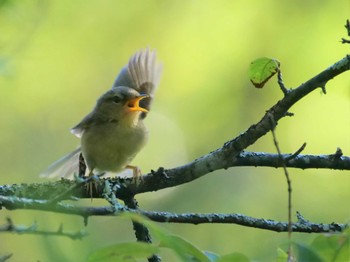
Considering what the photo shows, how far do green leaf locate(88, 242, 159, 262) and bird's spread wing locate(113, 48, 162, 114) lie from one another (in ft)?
11.6

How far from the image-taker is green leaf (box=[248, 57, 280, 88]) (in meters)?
1.69

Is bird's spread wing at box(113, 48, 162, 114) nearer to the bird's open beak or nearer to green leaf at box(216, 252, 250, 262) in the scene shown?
→ the bird's open beak

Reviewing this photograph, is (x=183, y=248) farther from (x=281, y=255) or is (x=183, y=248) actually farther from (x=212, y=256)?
(x=281, y=255)

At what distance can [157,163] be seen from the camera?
27.8 feet

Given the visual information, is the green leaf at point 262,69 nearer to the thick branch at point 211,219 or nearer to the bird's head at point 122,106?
the thick branch at point 211,219

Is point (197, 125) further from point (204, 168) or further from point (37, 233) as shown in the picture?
point (37, 233)

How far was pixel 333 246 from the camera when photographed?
102cm

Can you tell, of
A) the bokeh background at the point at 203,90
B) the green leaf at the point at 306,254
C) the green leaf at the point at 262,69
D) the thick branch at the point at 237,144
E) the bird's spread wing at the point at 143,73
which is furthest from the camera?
the bokeh background at the point at 203,90

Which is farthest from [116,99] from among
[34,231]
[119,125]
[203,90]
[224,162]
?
[203,90]

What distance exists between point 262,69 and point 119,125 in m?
2.60

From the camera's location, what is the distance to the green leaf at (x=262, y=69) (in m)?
1.69

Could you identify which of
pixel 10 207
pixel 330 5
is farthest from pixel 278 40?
pixel 10 207

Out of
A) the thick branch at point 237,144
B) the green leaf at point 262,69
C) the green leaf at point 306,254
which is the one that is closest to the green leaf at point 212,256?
the green leaf at point 306,254

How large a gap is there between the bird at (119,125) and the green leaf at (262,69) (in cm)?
226
